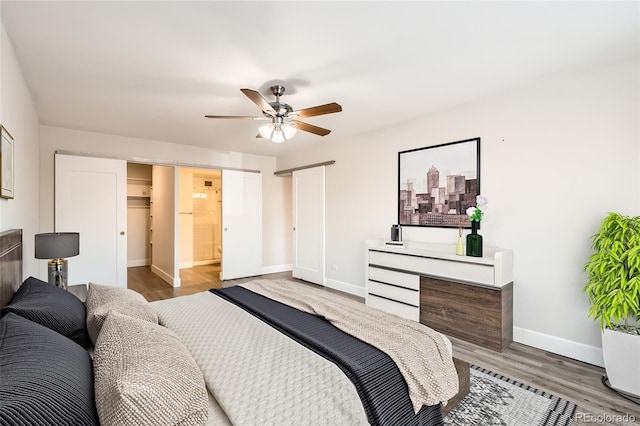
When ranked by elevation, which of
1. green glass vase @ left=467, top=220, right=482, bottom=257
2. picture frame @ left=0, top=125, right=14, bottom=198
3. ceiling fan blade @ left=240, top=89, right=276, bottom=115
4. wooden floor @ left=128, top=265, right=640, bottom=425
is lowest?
wooden floor @ left=128, top=265, right=640, bottom=425

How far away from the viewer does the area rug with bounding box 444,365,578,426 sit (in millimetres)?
1854

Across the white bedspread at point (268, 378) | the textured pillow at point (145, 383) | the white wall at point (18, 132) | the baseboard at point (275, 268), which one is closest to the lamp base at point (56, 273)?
the white wall at point (18, 132)

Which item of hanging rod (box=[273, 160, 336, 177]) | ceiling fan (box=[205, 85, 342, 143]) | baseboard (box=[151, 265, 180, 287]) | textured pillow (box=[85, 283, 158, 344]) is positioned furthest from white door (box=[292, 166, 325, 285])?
textured pillow (box=[85, 283, 158, 344])

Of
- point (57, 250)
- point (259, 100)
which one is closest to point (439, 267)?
point (259, 100)

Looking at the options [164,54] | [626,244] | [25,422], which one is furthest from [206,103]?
[626,244]

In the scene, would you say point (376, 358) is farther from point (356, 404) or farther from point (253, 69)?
point (253, 69)

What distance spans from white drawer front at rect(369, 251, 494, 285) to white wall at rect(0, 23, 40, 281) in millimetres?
3409

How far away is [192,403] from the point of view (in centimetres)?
99

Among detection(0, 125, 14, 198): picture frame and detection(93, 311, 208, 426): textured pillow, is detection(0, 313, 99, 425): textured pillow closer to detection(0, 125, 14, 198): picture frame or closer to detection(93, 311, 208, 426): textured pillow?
detection(93, 311, 208, 426): textured pillow

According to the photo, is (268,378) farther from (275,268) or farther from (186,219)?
(186,219)

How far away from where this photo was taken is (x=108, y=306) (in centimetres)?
169

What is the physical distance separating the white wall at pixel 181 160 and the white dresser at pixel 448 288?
2.97 m

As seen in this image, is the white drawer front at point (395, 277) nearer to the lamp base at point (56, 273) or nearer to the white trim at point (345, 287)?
the white trim at point (345, 287)

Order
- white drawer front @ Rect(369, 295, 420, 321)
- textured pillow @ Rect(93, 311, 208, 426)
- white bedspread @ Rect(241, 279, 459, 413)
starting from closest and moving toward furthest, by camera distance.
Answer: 1. textured pillow @ Rect(93, 311, 208, 426)
2. white bedspread @ Rect(241, 279, 459, 413)
3. white drawer front @ Rect(369, 295, 420, 321)
